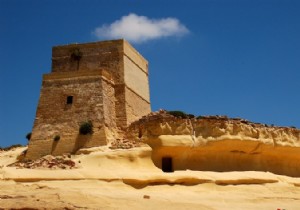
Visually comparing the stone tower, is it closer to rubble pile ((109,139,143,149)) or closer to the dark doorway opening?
rubble pile ((109,139,143,149))

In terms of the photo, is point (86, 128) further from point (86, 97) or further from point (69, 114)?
point (86, 97)

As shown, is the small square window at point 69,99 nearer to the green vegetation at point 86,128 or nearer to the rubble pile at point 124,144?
the green vegetation at point 86,128

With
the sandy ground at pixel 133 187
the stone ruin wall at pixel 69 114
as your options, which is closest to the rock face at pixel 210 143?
the sandy ground at pixel 133 187

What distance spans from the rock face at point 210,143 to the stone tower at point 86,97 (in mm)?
2270

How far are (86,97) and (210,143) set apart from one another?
8165 millimetres

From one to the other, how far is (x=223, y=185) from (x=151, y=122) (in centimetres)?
549

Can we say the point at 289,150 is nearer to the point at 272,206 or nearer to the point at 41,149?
the point at 272,206

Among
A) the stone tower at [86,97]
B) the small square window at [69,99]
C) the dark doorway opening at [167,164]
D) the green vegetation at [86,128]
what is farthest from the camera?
the small square window at [69,99]

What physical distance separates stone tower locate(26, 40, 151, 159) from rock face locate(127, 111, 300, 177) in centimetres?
227

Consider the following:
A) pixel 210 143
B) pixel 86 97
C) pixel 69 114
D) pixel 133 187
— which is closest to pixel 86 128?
pixel 69 114

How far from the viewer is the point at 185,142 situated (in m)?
24.6

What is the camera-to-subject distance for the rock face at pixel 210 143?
24.6 metres

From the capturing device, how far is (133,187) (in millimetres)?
20172

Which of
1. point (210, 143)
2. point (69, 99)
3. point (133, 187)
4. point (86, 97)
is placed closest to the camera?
point (133, 187)
